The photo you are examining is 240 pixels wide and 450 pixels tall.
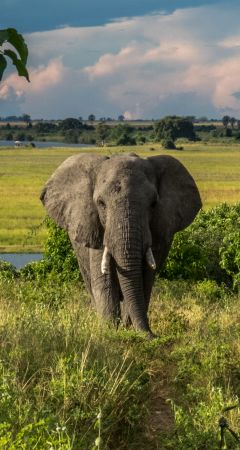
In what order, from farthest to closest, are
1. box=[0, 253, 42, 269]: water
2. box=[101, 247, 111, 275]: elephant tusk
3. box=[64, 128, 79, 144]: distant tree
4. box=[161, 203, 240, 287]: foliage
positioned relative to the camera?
box=[64, 128, 79, 144]: distant tree, box=[0, 253, 42, 269]: water, box=[161, 203, 240, 287]: foliage, box=[101, 247, 111, 275]: elephant tusk

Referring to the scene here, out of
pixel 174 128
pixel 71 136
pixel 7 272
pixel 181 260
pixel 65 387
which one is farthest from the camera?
pixel 71 136

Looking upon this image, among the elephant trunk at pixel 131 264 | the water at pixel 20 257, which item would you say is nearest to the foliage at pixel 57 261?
the elephant trunk at pixel 131 264

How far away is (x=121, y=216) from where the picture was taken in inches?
336

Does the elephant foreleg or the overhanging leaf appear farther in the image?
the elephant foreleg

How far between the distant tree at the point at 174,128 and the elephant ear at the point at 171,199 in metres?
116

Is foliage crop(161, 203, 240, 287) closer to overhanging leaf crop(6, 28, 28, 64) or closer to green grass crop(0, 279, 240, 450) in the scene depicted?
green grass crop(0, 279, 240, 450)

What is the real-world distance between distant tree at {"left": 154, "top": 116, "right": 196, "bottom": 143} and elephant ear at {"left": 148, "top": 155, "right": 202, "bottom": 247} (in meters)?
116

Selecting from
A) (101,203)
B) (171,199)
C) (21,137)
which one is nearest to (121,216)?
(101,203)

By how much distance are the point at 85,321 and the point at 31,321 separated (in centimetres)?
80

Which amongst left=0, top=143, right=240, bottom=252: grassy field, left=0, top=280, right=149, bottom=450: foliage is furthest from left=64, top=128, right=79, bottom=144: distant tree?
left=0, top=280, right=149, bottom=450: foliage

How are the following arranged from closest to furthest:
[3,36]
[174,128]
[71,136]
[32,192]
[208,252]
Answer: [3,36], [208,252], [32,192], [174,128], [71,136]

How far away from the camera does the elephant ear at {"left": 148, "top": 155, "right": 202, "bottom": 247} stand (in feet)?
30.3

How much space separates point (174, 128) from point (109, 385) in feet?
415

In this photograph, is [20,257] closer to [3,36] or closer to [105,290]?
[105,290]
